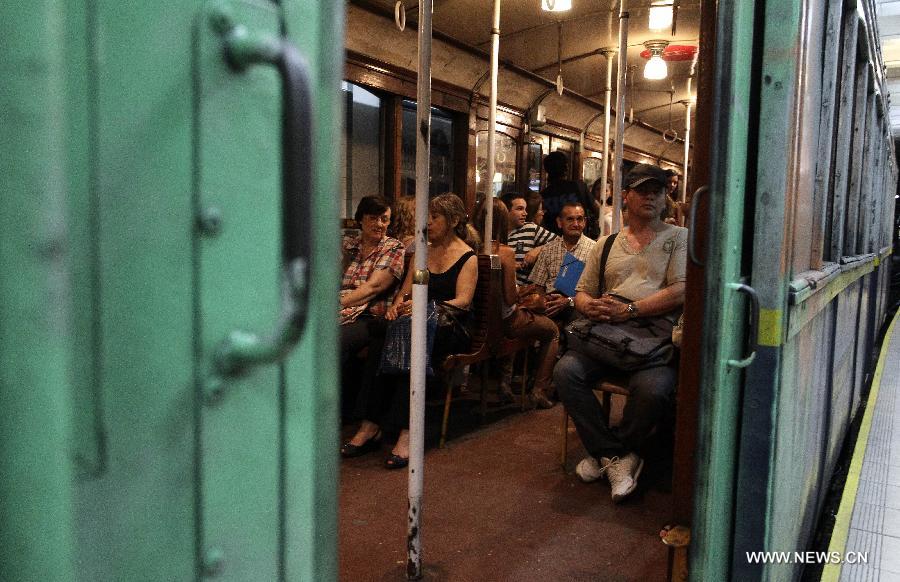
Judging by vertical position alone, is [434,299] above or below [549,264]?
below

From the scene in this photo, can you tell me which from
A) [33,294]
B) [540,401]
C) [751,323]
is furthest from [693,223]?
[540,401]

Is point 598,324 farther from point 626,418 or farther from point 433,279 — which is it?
point 433,279

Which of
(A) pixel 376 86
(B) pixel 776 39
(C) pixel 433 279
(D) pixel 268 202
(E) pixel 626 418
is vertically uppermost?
(A) pixel 376 86

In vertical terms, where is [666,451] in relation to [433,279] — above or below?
below

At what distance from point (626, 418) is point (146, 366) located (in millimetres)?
3150

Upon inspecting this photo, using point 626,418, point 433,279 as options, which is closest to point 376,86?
point 433,279

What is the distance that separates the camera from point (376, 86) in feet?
19.0

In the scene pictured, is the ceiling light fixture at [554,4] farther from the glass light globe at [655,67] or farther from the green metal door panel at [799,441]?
the green metal door panel at [799,441]

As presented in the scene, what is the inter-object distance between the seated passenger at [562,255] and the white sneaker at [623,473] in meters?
1.67

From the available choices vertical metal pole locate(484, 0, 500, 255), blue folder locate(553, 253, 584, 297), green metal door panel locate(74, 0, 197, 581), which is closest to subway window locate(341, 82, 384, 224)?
vertical metal pole locate(484, 0, 500, 255)

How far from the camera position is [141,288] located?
0.57 metres

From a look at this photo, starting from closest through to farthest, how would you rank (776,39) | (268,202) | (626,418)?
(268,202), (776,39), (626,418)

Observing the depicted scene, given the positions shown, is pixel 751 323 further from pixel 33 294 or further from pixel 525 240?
pixel 525 240

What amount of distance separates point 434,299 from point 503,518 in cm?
145
